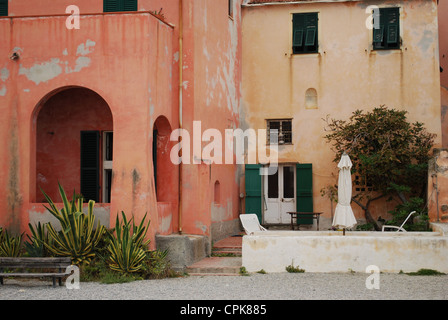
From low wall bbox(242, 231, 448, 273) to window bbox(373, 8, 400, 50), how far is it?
7554mm

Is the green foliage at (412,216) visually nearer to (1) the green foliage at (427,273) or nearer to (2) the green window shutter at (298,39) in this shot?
(1) the green foliage at (427,273)

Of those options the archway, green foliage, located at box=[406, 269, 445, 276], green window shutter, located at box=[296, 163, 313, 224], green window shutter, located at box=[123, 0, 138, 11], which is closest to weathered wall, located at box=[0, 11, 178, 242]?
the archway

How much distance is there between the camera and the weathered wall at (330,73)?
18578mm

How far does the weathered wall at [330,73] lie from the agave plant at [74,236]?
7594mm

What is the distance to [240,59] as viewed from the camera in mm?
19266

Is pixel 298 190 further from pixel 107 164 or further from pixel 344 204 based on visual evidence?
pixel 107 164

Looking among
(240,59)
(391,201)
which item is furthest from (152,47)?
(391,201)

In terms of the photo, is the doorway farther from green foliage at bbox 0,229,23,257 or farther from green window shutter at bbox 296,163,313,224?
green foliage at bbox 0,229,23,257

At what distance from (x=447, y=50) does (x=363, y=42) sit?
4.35 m

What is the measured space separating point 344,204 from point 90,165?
6.44 meters

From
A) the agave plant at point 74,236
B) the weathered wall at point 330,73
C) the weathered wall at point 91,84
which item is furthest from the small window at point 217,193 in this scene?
the agave plant at point 74,236

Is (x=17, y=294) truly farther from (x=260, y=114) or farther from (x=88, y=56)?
(x=260, y=114)

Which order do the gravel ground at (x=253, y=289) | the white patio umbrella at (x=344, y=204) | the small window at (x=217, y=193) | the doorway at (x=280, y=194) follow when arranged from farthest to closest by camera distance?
the doorway at (x=280, y=194)
the small window at (x=217, y=193)
the white patio umbrella at (x=344, y=204)
the gravel ground at (x=253, y=289)

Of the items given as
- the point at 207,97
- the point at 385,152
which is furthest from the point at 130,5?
the point at 385,152
